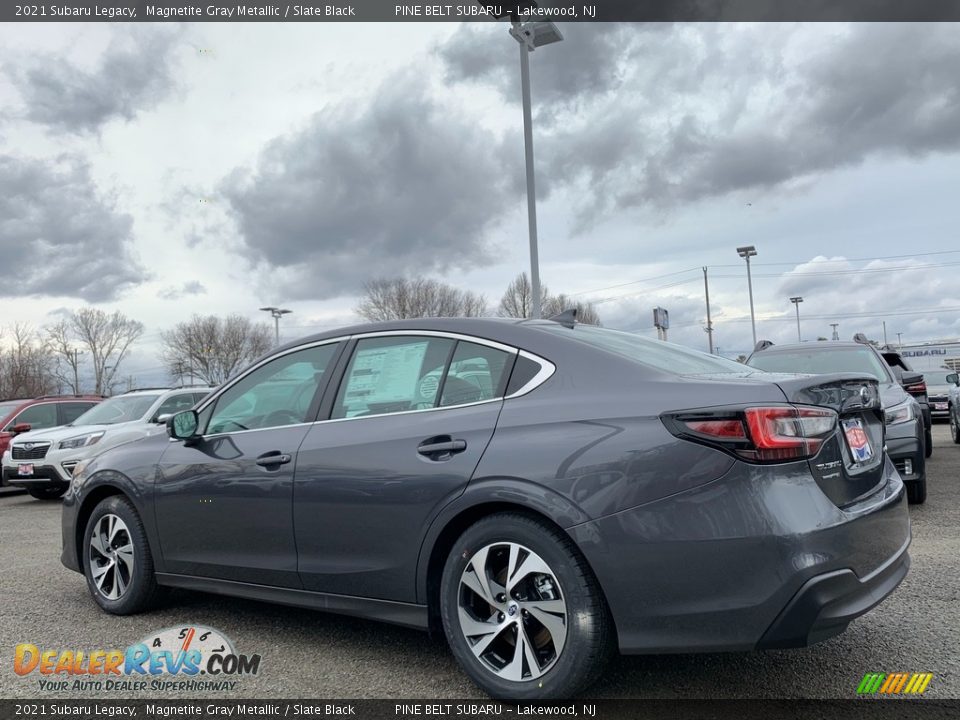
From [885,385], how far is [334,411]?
19.0ft

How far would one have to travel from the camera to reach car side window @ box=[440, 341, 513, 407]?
3406mm

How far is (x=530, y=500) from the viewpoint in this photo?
3018 millimetres

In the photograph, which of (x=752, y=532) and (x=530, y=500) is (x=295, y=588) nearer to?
(x=530, y=500)

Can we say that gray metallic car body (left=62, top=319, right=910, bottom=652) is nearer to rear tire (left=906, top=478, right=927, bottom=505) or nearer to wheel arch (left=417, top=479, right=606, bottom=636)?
wheel arch (left=417, top=479, right=606, bottom=636)

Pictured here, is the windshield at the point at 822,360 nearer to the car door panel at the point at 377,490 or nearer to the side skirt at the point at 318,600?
the car door panel at the point at 377,490

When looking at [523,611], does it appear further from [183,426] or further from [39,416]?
[39,416]

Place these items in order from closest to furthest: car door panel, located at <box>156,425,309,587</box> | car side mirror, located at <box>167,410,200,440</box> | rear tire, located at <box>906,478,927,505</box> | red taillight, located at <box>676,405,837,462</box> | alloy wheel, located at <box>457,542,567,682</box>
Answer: red taillight, located at <box>676,405,837,462</box> < alloy wheel, located at <box>457,542,567,682</box> < car door panel, located at <box>156,425,309,587</box> < car side mirror, located at <box>167,410,200,440</box> < rear tire, located at <box>906,478,927,505</box>

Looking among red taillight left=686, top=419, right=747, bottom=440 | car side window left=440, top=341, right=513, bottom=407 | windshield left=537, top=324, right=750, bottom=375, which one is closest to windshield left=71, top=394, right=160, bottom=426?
car side window left=440, top=341, right=513, bottom=407

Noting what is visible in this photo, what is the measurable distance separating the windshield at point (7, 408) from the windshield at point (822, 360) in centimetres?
1247

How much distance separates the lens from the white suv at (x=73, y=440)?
11375 millimetres

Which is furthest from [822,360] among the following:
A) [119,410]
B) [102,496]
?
[119,410]

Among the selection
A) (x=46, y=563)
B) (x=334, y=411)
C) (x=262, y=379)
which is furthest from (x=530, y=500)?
(x=46, y=563)

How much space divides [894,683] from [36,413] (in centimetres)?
1467

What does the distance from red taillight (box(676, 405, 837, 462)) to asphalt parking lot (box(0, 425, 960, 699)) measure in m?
1.08
